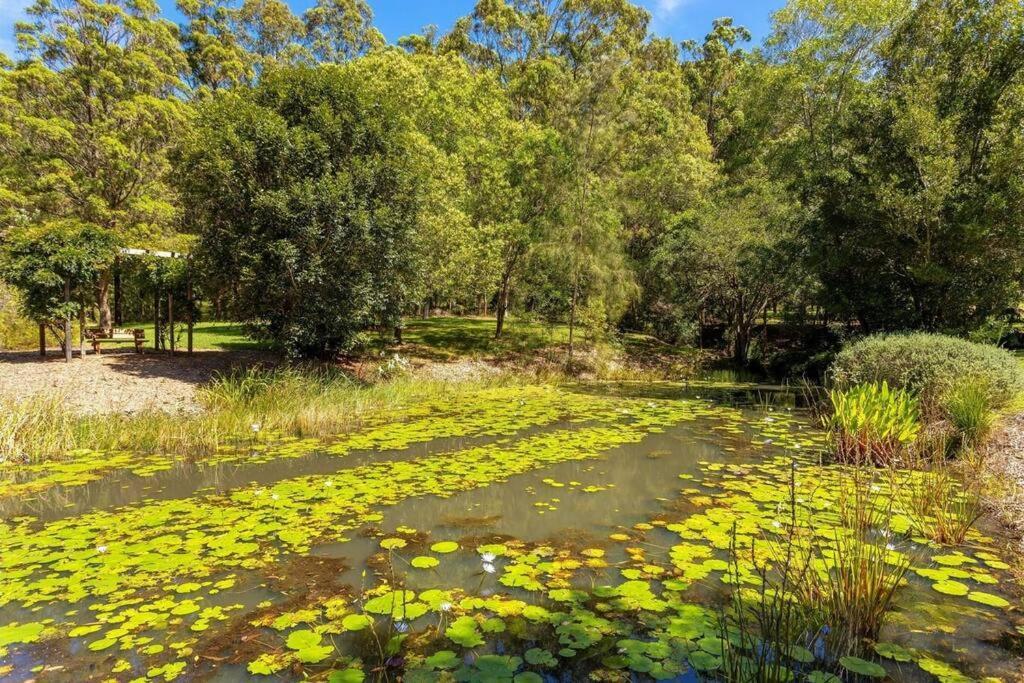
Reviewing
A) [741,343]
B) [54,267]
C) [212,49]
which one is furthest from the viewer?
[212,49]

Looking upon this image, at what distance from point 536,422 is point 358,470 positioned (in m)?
4.51

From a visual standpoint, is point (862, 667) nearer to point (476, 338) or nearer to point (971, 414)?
point (971, 414)

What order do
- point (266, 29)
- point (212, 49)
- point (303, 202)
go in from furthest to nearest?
point (266, 29)
point (212, 49)
point (303, 202)

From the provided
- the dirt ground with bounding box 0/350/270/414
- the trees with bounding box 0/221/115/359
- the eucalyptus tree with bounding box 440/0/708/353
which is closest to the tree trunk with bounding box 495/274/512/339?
the eucalyptus tree with bounding box 440/0/708/353

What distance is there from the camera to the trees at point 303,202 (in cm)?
1280

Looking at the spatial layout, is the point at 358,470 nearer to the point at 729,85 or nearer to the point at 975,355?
the point at 975,355

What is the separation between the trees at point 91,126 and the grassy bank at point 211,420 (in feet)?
46.1

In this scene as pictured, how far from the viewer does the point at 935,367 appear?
A: 31.0ft

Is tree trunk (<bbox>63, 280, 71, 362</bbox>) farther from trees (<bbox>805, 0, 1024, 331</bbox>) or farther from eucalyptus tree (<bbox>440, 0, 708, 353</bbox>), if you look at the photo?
trees (<bbox>805, 0, 1024, 331</bbox>)

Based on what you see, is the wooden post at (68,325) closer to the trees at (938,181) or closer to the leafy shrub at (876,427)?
the leafy shrub at (876,427)

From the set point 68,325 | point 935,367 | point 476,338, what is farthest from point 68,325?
point 935,367

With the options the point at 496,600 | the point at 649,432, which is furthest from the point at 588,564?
the point at 649,432

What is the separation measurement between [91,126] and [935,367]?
29.1 meters

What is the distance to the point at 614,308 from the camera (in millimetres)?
22188
